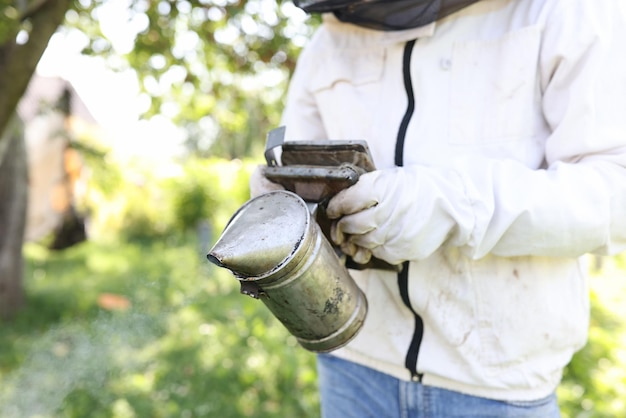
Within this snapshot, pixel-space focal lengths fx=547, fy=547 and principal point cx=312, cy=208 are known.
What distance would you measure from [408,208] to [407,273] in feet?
0.75

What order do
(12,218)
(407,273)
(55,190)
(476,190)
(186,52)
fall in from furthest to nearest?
(55,190) → (12,218) → (186,52) → (407,273) → (476,190)

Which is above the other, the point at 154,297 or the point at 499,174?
the point at 499,174

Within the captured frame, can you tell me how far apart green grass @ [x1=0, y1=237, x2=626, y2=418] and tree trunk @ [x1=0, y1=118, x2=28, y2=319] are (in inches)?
9.7

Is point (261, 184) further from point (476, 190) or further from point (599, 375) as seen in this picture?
point (599, 375)

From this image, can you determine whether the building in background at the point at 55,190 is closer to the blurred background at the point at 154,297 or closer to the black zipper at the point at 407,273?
the blurred background at the point at 154,297

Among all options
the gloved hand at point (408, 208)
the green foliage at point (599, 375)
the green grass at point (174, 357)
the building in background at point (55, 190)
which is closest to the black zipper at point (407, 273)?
the gloved hand at point (408, 208)

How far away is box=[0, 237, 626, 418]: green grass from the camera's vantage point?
329cm

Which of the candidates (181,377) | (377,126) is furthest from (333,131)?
(181,377)

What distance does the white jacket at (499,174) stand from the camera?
110 cm

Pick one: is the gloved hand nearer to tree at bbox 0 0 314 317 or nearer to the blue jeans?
the blue jeans

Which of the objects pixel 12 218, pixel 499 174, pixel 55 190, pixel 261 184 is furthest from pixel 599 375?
pixel 55 190

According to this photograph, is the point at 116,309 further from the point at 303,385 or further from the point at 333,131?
the point at 333,131

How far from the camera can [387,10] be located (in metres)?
1.30

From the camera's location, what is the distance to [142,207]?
10.2 m
